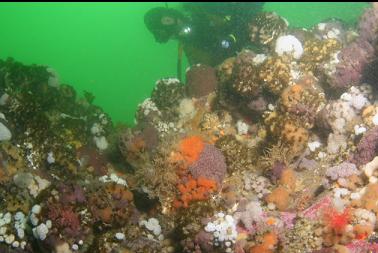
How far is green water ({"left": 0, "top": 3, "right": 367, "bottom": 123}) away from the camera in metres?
63.1

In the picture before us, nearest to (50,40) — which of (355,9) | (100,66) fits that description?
(100,66)

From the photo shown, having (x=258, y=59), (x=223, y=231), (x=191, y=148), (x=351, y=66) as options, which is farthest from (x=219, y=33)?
(x=223, y=231)

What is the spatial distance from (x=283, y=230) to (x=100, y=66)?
97420mm

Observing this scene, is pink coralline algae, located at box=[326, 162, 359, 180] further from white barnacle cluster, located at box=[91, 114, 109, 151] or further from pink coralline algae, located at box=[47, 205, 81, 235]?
white barnacle cluster, located at box=[91, 114, 109, 151]

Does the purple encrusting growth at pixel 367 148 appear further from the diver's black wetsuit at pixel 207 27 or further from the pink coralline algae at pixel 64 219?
the diver's black wetsuit at pixel 207 27

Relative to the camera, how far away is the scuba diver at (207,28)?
1619 centimetres

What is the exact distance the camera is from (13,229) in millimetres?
7887

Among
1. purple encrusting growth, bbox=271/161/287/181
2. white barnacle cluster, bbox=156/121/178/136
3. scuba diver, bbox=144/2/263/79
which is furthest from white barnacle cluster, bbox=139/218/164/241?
scuba diver, bbox=144/2/263/79

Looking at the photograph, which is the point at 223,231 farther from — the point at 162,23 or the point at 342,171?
the point at 162,23

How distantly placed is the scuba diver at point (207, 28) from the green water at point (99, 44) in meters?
19.4

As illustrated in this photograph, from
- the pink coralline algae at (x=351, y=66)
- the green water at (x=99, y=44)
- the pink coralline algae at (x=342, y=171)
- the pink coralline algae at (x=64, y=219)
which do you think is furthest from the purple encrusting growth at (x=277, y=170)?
the green water at (x=99, y=44)

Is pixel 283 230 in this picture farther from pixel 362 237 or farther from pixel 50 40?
pixel 50 40

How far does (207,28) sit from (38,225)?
11838 mm

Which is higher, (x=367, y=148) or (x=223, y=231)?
(x=367, y=148)
